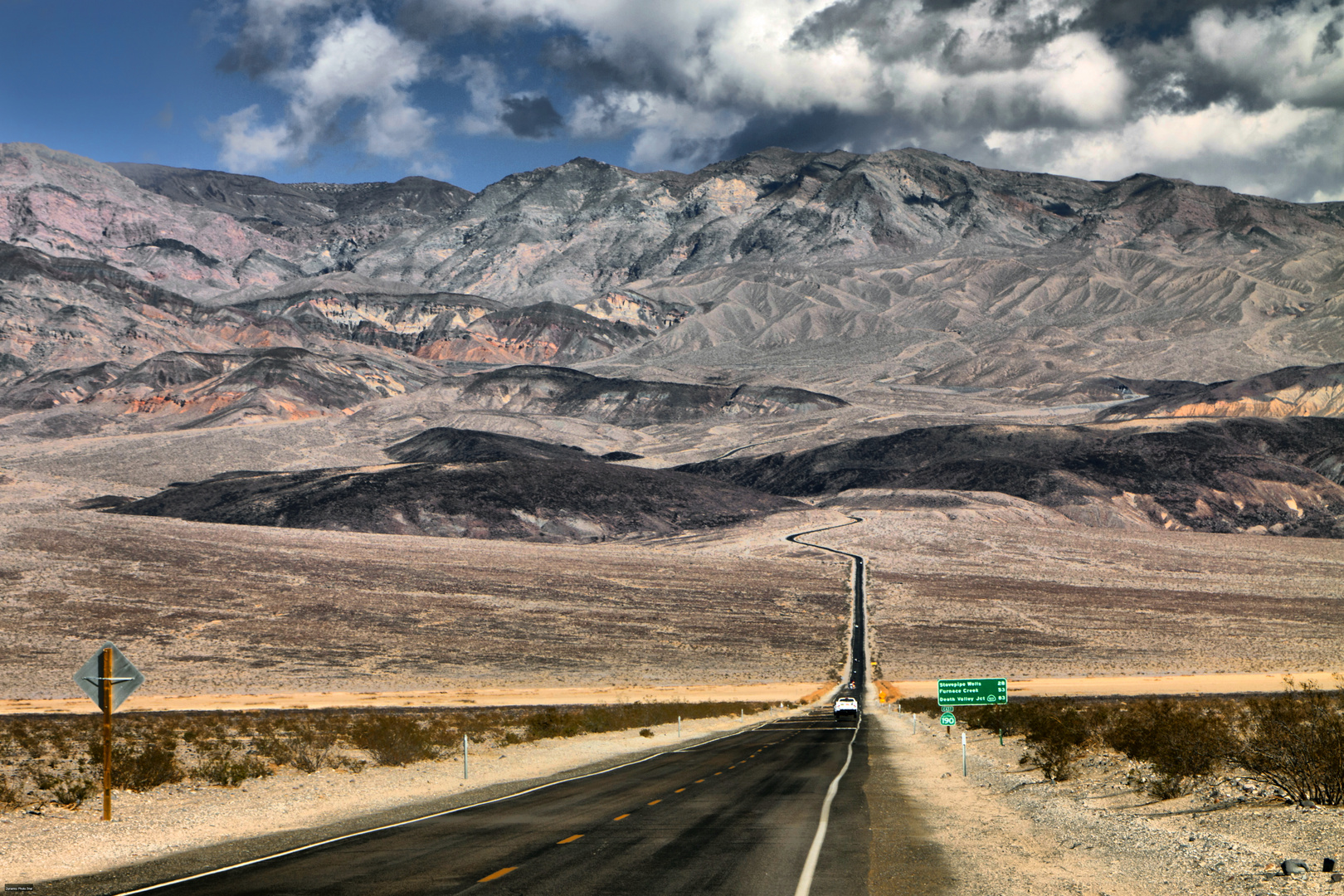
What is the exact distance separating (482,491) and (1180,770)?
111 meters

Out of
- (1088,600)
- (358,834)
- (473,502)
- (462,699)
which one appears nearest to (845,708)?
(462,699)

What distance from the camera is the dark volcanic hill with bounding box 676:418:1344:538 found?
130 m

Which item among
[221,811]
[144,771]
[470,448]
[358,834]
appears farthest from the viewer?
[470,448]

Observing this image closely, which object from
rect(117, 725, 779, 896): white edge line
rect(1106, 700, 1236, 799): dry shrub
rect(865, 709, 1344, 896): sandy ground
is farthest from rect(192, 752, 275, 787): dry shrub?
rect(1106, 700, 1236, 799): dry shrub

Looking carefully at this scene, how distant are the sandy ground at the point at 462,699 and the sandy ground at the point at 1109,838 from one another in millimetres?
26596

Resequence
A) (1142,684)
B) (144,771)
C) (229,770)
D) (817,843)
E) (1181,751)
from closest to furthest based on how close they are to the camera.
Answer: (817,843) < (1181,751) < (144,771) < (229,770) < (1142,684)

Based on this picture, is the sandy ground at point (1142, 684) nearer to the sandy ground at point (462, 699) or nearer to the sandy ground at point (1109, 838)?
the sandy ground at point (462, 699)

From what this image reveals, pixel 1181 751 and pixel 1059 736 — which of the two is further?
pixel 1059 736

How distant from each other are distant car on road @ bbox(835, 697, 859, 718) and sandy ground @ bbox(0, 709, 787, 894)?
12.0m

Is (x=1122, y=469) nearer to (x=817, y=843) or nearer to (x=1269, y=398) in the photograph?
(x=1269, y=398)

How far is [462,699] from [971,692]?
26177 millimetres

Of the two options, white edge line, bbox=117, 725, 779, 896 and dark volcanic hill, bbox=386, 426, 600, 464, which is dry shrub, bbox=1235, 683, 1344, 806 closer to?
white edge line, bbox=117, 725, 779, 896

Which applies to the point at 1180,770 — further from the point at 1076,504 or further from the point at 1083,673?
the point at 1076,504

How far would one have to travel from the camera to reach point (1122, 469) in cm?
13975
